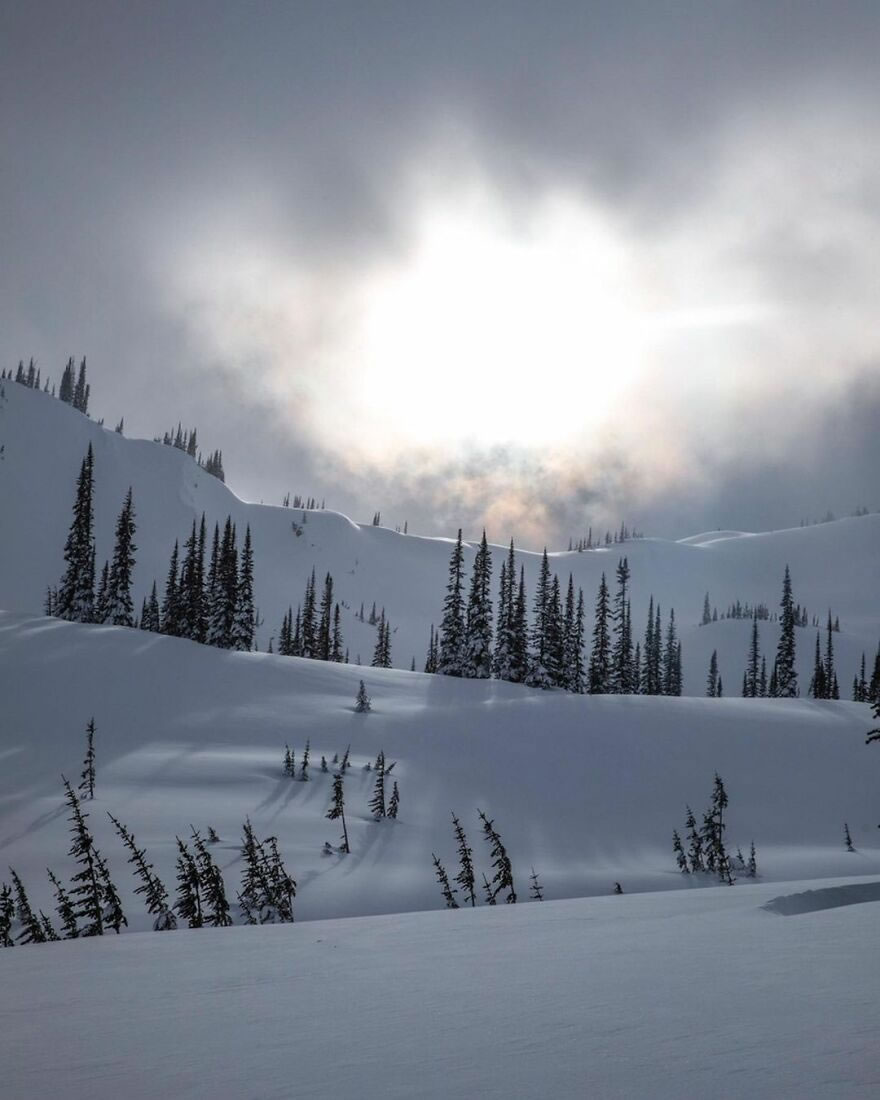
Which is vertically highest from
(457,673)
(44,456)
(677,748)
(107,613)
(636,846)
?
(44,456)

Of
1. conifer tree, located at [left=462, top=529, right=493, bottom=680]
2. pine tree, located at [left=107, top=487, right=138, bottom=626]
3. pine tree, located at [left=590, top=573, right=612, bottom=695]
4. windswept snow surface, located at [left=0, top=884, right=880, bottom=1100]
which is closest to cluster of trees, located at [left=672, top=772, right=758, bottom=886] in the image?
windswept snow surface, located at [left=0, top=884, right=880, bottom=1100]

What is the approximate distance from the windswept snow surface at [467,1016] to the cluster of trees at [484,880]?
7766 millimetres

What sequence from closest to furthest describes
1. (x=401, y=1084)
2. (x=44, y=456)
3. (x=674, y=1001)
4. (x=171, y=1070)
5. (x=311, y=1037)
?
(x=401, y=1084) → (x=171, y=1070) → (x=311, y=1037) → (x=674, y=1001) → (x=44, y=456)

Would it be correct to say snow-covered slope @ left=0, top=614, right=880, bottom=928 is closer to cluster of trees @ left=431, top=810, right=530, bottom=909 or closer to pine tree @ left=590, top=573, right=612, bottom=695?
cluster of trees @ left=431, top=810, right=530, bottom=909

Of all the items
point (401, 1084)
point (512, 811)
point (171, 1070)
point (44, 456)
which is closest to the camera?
Result: point (401, 1084)

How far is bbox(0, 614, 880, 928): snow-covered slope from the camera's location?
20.8 meters

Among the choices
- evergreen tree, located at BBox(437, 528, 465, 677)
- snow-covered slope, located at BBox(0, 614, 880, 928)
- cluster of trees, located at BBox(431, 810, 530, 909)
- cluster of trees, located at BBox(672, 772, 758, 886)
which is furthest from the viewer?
evergreen tree, located at BBox(437, 528, 465, 677)

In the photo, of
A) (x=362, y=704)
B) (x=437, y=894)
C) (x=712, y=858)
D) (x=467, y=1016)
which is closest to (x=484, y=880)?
(x=437, y=894)

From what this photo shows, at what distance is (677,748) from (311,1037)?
120 ft

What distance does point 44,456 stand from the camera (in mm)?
148250

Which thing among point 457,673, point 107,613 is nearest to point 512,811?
point 457,673

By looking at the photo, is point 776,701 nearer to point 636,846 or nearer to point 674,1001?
point 636,846

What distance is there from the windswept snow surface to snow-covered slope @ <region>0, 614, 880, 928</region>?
1076 centimetres

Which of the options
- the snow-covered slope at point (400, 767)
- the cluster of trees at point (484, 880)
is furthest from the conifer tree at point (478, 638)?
the cluster of trees at point (484, 880)
